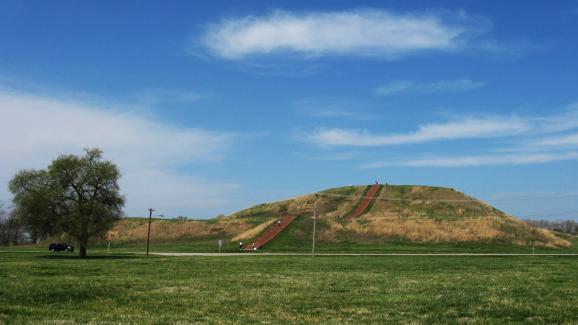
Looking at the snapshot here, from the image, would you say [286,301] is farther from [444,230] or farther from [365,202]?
[365,202]

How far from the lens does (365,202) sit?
428ft

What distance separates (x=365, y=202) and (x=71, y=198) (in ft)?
261

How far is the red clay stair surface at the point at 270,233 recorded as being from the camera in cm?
8867

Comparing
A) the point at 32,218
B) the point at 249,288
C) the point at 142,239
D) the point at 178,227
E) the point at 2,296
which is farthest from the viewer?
the point at 178,227

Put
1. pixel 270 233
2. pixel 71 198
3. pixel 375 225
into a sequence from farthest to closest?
pixel 375 225, pixel 270 233, pixel 71 198

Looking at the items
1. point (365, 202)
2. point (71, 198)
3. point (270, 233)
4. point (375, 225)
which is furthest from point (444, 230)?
point (71, 198)

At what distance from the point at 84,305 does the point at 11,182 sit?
5478 cm

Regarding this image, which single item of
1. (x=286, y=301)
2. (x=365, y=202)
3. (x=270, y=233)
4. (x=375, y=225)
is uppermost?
(x=365, y=202)

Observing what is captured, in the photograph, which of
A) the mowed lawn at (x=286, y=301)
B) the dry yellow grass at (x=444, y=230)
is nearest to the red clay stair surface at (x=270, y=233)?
the dry yellow grass at (x=444, y=230)

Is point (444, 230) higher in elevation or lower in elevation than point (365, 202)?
lower

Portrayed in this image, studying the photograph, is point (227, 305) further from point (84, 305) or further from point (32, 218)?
point (32, 218)

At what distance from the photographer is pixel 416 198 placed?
128875 mm

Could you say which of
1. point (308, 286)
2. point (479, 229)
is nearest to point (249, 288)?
point (308, 286)

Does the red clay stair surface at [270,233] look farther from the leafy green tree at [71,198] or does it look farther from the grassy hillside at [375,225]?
the leafy green tree at [71,198]
